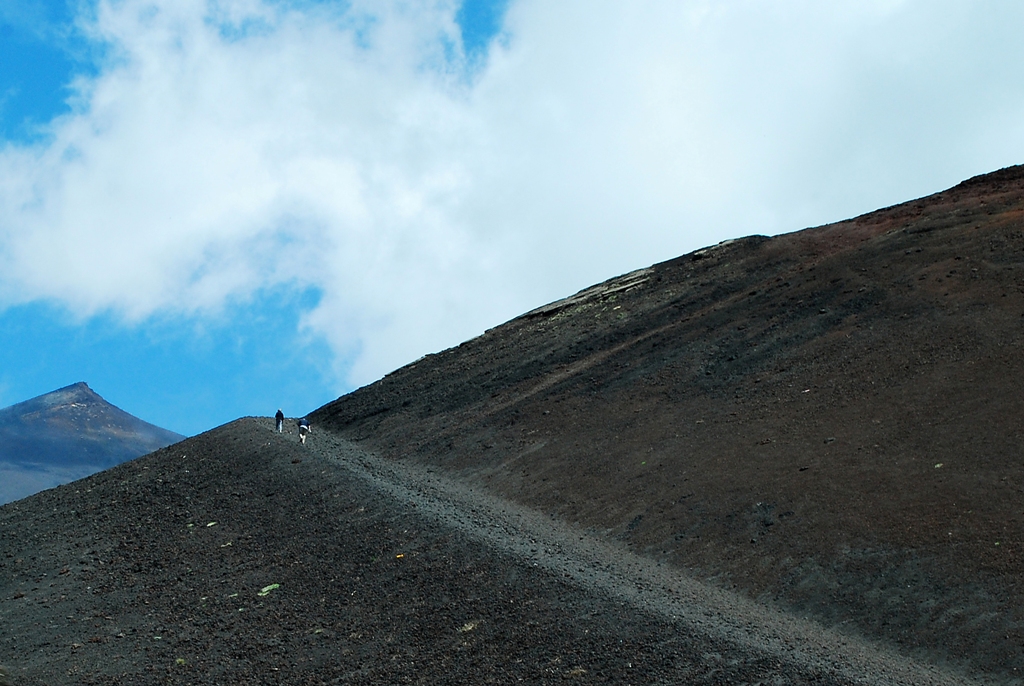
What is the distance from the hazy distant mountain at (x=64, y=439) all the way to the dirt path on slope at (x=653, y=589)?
164 ft

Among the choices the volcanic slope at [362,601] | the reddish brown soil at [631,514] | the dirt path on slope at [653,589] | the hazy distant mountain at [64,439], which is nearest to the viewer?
the dirt path on slope at [653,589]

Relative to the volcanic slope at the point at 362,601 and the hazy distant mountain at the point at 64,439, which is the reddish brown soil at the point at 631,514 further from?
the hazy distant mountain at the point at 64,439

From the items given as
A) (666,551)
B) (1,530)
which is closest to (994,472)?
(666,551)

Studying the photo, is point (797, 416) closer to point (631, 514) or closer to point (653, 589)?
point (631, 514)

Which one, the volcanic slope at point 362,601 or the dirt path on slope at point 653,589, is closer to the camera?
the dirt path on slope at point 653,589

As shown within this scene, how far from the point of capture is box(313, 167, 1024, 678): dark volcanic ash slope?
11.5 metres

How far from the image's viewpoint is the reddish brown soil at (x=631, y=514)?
1059cm

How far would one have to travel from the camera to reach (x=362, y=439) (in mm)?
21344

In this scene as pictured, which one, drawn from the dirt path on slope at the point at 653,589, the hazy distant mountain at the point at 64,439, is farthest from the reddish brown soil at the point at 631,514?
the hazy distant mountain at the point at 64,439

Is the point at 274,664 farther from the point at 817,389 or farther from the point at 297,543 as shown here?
the point at 817,389

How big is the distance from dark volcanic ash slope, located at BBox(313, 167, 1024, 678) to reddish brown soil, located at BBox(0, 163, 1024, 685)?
0.06 metres

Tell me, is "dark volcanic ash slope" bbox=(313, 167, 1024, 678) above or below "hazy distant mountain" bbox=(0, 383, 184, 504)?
below

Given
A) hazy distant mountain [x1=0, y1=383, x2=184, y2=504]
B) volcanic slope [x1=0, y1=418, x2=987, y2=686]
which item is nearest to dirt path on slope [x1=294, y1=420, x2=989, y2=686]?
volcanic slope [x1=0, y1=418, x2=987, y2=686]

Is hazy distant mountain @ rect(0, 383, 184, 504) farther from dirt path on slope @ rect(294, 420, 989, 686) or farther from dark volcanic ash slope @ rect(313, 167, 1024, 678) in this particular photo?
dirt path on slope @ rect(294, 420, 989, 686)
